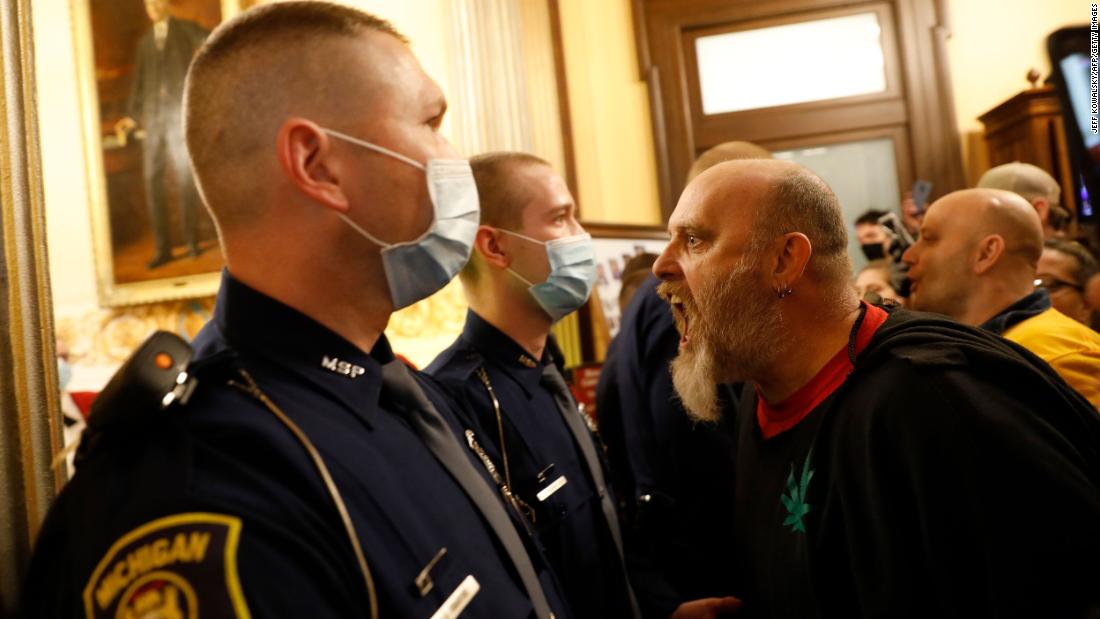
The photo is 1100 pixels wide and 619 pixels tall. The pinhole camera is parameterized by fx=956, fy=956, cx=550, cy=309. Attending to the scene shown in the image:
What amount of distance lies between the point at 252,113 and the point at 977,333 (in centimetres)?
133

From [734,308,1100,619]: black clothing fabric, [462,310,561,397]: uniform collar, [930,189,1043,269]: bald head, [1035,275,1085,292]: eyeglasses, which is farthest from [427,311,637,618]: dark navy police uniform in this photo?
[1035,275,1085,292]: eyeglasses

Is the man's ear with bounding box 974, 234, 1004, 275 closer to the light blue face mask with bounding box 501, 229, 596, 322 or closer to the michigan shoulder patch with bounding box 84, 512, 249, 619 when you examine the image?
the light blue face mask with bounding box 501, 229, 596, 322

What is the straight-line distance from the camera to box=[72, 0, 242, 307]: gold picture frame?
6.45 m

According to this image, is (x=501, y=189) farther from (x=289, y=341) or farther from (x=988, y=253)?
(x=988, y=253)

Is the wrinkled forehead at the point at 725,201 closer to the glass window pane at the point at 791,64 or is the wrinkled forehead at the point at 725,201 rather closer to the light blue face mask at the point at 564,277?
the light blue face mask at the point at 564,277

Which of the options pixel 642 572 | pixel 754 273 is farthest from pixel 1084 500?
pixel 642 572

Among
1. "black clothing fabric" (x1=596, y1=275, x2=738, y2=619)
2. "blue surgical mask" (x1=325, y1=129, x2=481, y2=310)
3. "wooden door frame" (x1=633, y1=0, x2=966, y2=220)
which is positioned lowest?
"black clothing fabric" (x1=596, y1=275, x2=738, y2=619)

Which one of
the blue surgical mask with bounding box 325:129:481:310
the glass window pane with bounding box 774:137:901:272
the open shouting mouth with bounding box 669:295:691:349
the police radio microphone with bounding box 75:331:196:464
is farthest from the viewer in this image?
the glass window pane with bounding box 774:137:901:272

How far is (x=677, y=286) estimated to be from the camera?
2.23 m

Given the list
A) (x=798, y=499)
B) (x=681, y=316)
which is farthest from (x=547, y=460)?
(x=798, y=499)

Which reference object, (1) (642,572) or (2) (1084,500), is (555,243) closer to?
(1) (642,572)

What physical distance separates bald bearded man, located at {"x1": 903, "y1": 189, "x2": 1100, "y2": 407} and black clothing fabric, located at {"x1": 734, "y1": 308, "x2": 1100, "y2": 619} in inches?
49.2

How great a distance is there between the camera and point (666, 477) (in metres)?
2.72

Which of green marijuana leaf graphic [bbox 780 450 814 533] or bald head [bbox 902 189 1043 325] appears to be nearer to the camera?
green marijuana leaf graphic [bbox 780 450 814 533]
